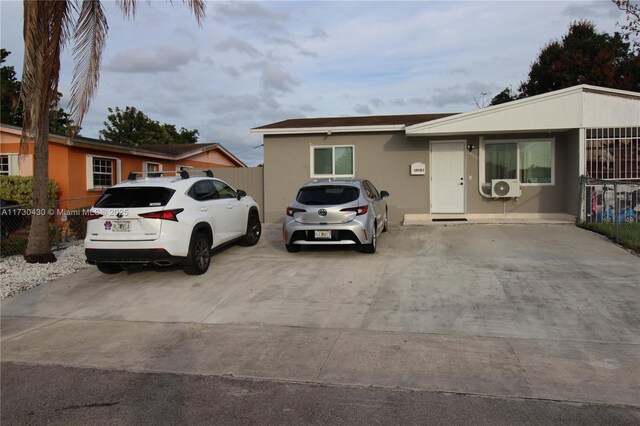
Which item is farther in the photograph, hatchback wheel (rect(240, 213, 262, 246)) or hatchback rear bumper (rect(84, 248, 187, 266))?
hatchback wheel (rect(240, 213, 262, 246))

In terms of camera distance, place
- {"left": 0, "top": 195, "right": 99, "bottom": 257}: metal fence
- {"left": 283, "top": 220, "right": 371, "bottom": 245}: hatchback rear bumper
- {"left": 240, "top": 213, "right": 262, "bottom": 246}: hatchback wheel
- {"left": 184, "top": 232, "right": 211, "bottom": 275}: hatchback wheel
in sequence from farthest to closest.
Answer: {"left": 240, "top": 213, "right": 262, "bottom": 246}: hatchback wheel < {"left": 0, "top": 195, "right": 99, "bottom": 257}: metal fence < {"left": 283, "top": 220, "right": 371, "bottom": 245}: hatchback rear bumper < {"left": 184, "top": 232, "right": 211, "bottom": 275}: hatchback wheel

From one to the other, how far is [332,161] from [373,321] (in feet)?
30.8

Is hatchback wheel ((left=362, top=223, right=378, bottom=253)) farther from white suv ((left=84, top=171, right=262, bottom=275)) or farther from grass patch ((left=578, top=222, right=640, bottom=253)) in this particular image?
grass patch ((left=578, top=222, right=640, bottom=253))

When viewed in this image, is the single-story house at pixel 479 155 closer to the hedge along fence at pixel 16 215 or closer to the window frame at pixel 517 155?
the window frame at pixel 517 155

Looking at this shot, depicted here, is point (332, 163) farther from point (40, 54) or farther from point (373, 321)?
point (373, 321)

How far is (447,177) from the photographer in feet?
47.0

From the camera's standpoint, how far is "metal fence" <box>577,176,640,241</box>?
40.2 ft

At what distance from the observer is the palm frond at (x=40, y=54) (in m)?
8.21

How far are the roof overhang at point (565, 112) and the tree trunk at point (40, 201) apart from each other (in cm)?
1007

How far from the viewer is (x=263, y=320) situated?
612 cm

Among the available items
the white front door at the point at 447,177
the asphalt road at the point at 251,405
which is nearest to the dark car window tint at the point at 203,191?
the asphalt road at the point at 251,405

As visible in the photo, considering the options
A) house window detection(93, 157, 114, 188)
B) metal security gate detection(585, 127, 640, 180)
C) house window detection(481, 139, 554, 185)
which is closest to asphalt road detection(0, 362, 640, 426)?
metal security gate detection(585, 127, 640, 180)

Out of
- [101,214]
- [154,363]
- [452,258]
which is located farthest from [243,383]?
[452,258]

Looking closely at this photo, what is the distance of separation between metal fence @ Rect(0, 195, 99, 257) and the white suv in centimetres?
231
